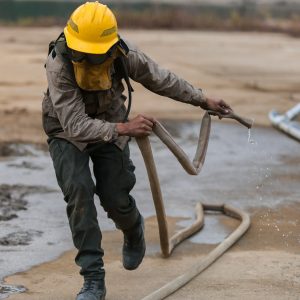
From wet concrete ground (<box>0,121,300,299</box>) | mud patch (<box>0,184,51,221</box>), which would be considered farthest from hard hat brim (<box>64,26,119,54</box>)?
mud patch (<box>0,184,51,221</box>)

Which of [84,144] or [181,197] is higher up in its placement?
[84,144]

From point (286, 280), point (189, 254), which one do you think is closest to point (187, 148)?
point (189, 254)

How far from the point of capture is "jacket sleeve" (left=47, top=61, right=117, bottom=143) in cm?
512

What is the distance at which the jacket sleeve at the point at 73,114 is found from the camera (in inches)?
202

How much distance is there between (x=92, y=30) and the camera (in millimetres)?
5090

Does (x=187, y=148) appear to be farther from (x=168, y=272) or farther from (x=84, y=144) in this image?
(x=84, y=144)

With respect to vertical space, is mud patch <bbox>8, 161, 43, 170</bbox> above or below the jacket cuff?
below

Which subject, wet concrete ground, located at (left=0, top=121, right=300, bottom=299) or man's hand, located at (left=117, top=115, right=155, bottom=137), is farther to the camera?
wet concrete ground, located at (left=0, top=121, right=300, bottom=299)

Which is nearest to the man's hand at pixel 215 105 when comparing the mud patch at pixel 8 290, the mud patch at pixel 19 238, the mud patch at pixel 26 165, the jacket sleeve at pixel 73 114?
the jacket sleeve at pixel 73 114

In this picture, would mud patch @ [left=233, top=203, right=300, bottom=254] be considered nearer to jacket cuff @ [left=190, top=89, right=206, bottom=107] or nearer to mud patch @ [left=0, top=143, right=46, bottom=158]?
jacket cuff @ [left=190, top=89, right=206, bottom=107]

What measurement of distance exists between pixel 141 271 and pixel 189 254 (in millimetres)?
608

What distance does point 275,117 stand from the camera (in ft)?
38.5

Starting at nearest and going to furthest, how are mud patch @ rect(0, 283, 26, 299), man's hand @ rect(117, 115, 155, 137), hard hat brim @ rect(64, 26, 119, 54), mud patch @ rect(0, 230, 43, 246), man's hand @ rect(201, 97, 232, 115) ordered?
hard hat brim @ rect(64, 26, 119, 54), man's hand @ rect(117, 115, 155, 137), mud patch @ rect(0, 283, 26, 299), man's hand @ rect(201, 97, 232, 115), mud patch @ rect(0, 230, 43, 246)

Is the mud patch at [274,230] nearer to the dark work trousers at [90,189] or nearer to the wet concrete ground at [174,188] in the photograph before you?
the wet concrete ground at [174,188]
